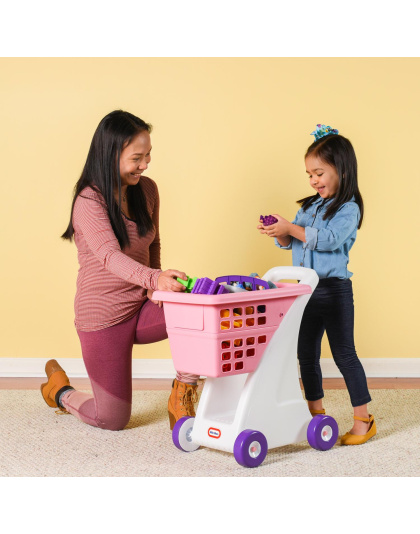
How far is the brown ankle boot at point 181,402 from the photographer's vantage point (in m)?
2.12

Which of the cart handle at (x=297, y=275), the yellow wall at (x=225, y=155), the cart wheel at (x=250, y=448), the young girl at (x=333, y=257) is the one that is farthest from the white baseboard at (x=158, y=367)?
the cart wheel at (x=250, y=448)

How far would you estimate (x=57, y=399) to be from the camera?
237 centimetres

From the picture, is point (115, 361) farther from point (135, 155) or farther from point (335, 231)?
point (335, 231)

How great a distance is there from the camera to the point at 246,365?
69.3 inches

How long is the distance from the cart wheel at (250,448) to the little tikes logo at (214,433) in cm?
9

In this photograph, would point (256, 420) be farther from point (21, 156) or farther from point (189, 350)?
point (21, 156)

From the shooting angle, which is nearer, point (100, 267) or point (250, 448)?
point (250, 448)

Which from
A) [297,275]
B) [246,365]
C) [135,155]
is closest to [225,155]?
[135,155]

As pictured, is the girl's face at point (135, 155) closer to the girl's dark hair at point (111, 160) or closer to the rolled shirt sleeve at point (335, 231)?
the girl's dark hair at point (111, 160)

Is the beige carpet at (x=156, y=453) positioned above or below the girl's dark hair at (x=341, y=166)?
below

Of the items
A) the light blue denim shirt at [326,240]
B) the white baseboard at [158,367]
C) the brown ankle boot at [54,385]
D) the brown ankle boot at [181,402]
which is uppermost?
the light blue denim shirt at [326,240]

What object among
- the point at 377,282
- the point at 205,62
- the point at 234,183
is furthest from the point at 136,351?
the point at 205,62

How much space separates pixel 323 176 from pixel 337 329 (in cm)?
47

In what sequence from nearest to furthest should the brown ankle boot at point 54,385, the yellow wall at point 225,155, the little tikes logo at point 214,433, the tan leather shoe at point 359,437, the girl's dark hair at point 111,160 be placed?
1. the little tikes logo at point 214,433
2. the tan leather shoe at point 359,437
3. the girl's dark hair at point 111,160
4. the brown ankle boot at point 54,385
5. the yellow wall at point 225,155
